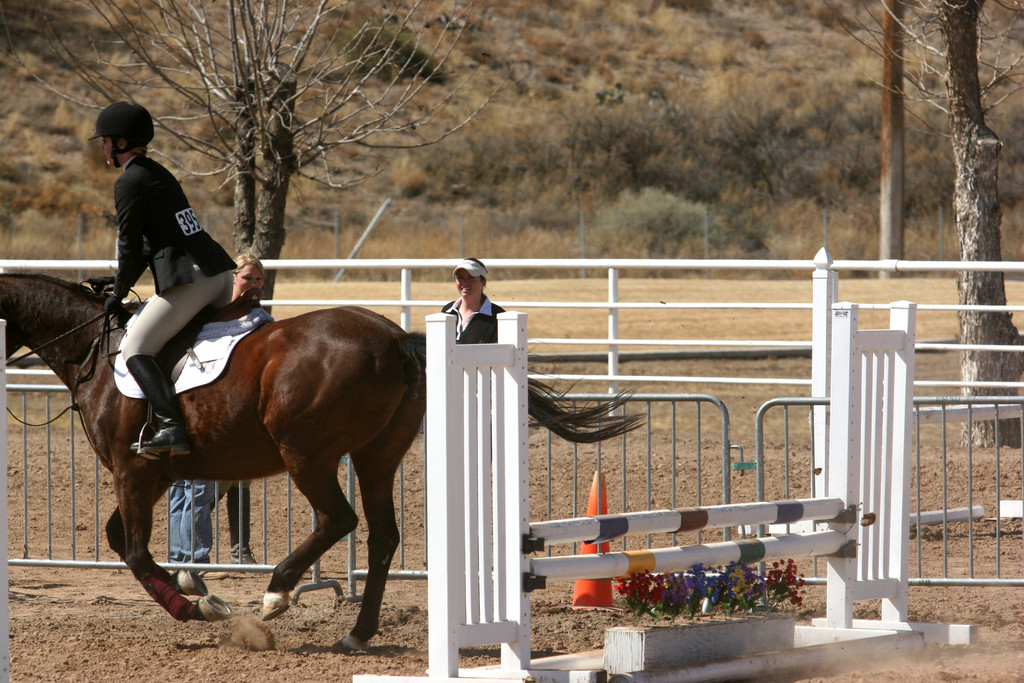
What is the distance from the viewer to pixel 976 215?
11.7 metres

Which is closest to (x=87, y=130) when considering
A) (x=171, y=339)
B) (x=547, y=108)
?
(x=547, y=108)

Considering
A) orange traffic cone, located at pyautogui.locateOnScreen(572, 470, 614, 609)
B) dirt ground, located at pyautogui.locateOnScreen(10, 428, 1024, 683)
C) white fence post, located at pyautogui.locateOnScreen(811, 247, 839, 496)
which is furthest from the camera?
orange traffic cone, located at pyautogui.locateOnScreen(572, 470, 614, 609)

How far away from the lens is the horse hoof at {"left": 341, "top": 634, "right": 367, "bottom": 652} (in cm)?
587

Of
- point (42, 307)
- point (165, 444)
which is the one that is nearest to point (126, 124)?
point (42, 307)

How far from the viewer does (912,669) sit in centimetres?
536

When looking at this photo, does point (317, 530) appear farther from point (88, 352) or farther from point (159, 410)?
point (88, 352)

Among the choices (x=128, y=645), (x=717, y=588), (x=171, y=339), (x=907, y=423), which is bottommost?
(x=128, y=645)

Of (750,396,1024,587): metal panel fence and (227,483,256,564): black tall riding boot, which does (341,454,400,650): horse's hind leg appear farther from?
(750,396,1024,587): metal panel fence

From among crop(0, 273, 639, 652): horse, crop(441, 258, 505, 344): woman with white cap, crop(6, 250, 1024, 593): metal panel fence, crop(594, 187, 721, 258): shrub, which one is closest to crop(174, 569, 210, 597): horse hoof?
crop(0, 273, 639, 652): horse

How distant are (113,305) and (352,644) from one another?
1.97 m

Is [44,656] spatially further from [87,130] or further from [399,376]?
[87,130]

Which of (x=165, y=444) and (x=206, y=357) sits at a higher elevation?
(x=206, y=357)

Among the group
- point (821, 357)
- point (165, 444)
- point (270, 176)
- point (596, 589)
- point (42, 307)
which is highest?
point (270, 176)

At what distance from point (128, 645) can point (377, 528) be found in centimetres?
128
